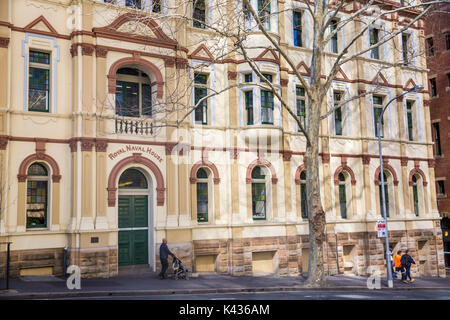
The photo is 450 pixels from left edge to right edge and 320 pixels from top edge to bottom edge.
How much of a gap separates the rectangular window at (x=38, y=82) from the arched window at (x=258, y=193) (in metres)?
10.5

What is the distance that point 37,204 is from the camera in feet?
63.6

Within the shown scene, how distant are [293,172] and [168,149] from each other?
7597 mm

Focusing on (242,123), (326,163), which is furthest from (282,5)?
(326,163)

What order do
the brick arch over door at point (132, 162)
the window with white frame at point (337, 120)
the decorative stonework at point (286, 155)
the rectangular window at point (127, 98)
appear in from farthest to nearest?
the window with white frame at point (337, 120) → the decorative stonework at point (286, 155) → the rectangular window at point (127, 98) → the brick arch over door at point (132, 162)

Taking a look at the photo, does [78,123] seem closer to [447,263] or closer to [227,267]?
[227,267]

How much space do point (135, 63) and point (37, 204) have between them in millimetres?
7206

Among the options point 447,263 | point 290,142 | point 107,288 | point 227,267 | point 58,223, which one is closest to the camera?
point 107,288

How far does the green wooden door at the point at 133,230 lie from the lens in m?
20.7

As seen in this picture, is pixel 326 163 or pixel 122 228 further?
pixel 326 163

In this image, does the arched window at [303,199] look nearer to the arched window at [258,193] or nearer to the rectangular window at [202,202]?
the arched window at [258,193]

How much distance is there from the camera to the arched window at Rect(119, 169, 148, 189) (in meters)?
21.1

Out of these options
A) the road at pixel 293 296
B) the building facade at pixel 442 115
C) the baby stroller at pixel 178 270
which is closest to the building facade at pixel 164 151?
the baby stroller at pixel 178 270

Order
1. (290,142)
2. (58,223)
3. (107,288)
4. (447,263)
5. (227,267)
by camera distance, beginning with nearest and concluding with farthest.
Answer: (107,288), (58,223), (227,267), (290,142), (447,263)

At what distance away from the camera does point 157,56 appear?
21.8 metres
